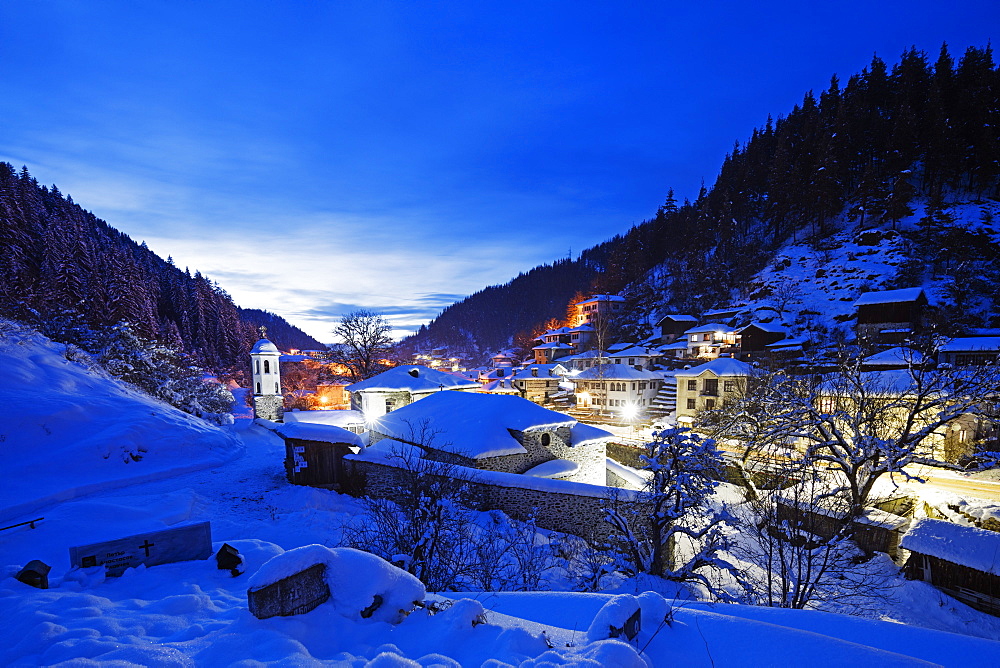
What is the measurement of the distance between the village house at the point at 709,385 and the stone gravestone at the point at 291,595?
3448 cm

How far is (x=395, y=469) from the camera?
1523 centimetres

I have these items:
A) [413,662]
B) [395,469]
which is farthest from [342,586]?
[395,469]

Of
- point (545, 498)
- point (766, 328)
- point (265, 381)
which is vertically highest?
point (766, 328)

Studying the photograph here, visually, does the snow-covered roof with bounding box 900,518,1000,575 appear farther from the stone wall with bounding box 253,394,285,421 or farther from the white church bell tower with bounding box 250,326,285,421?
the white church bell tower with bounding box 250,326,285,421

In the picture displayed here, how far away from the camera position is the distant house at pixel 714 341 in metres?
46.2

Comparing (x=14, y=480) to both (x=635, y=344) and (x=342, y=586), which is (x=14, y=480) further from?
(x=635, y=344)

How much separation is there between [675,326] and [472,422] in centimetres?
4431

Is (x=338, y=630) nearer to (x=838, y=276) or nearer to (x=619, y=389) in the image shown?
(x=619, y=389)

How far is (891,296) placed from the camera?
3747 cm

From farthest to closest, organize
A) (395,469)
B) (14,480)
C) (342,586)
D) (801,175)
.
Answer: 1. (801,175)
2. (395,469)
3. (14,480)
4. (342,586)

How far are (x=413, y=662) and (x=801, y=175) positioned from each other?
269ft

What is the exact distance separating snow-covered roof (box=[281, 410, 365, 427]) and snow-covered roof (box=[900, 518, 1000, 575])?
29271 mm

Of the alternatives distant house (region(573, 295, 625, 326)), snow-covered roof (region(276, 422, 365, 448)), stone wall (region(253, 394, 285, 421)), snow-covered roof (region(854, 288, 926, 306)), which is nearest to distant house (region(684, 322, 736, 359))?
snow-covered roof (region(854, 288, 926, 306))

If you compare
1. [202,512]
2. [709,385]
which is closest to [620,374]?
[709,385]
